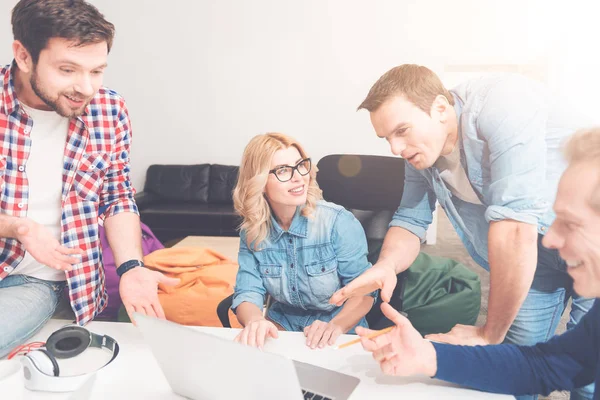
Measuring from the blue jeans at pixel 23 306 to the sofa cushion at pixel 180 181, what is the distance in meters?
2.90

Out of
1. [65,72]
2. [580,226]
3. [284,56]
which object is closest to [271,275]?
[65,72]

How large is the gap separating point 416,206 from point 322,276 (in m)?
0.38

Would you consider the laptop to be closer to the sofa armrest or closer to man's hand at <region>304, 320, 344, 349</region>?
man's hand at <region>304, 320, 344, 349</region>

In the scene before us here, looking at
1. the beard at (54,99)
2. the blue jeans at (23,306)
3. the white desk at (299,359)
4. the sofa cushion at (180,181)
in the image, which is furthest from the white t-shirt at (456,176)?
the sofa cushion at (180,181)

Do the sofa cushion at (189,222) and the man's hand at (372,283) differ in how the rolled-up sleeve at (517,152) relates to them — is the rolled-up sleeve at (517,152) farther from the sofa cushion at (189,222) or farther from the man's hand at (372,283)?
the sofa cushion at (189,222)

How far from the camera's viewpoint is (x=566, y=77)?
3199 mm

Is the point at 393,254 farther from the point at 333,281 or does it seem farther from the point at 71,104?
the point at 71,104

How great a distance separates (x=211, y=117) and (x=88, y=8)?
2949mm

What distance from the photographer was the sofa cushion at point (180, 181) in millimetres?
4141

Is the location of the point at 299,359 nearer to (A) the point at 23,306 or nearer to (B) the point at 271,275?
(B) the point at 271,275

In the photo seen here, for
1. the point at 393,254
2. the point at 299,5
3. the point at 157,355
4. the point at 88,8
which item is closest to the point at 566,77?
the point at 299,5

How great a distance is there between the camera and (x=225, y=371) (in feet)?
2.34

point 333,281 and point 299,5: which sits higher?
point 299,5

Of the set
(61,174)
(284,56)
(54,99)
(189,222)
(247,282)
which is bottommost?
(189,222)
